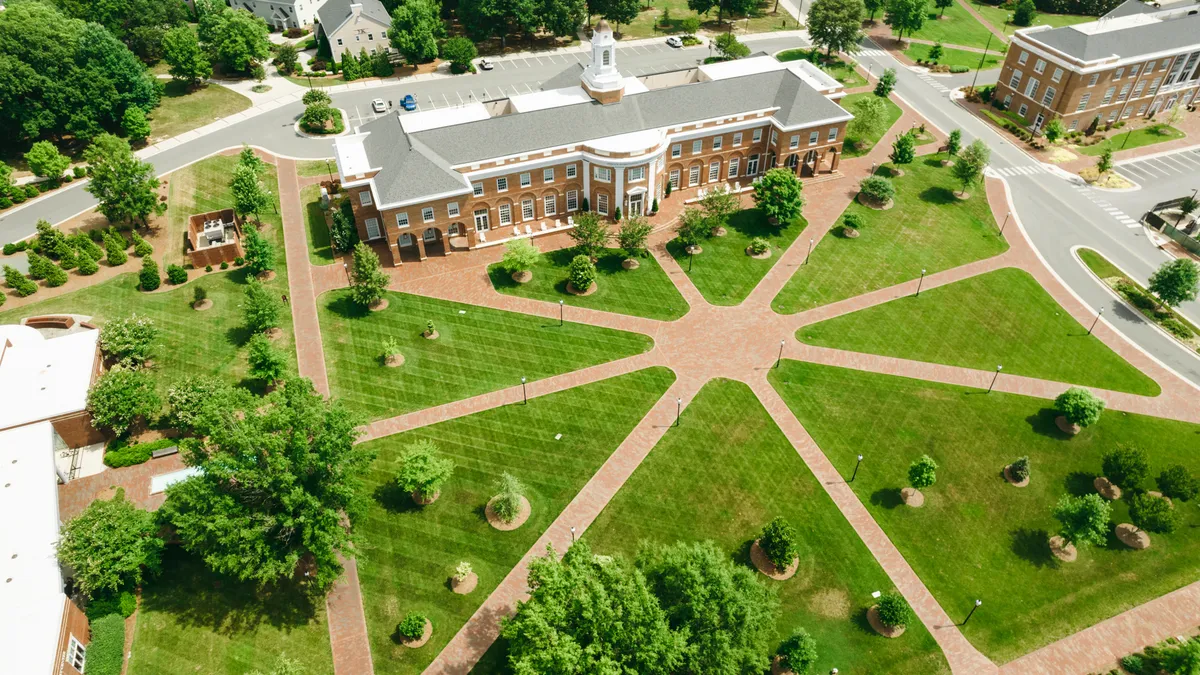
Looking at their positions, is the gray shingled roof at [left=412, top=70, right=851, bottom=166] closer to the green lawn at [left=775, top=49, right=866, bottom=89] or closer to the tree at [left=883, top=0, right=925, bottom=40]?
the green lawn at [left=775, top=49, right=866, bottom=89]

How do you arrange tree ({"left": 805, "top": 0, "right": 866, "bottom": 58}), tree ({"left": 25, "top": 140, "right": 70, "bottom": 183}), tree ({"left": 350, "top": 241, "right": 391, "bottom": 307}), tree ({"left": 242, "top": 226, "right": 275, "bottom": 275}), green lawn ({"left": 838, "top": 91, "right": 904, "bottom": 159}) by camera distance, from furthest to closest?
tree ({"left": 805, "top": 0, "right": 866, "bottom": 58}) → green lawn ({"left": 838, "top": 91, "right": 904, "bottom": 159}) → tree ({"left": 25, "top": 140, "right": 70, "bottom": 183}) → tree ({"left": 242, "top": 226, "right": 275, "bottom": 275}) → tree ({"left": 350, "top": 241, "right": 391, "bottom": 307})

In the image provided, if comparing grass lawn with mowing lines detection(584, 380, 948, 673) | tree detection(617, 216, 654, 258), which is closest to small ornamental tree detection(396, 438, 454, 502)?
grass lawn with mowing lines detection(584, 380, 948, 673)

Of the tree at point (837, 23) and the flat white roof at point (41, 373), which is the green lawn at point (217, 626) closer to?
the flat white roof at point (41, 373)

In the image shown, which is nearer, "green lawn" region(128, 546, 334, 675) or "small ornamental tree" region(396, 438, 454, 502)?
"green lawn" region(128, 546, 334, 675)

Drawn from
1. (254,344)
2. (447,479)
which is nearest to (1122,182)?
(447,479)

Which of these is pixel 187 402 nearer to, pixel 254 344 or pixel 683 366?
pixel 254 344

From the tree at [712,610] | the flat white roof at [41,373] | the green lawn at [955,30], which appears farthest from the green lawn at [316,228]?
the green lawn at [955,30]


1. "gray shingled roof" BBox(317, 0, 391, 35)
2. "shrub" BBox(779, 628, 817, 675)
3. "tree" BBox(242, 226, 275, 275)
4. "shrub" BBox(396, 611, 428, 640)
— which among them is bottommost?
"shrub" BBox(396, 611, 428, 640)
